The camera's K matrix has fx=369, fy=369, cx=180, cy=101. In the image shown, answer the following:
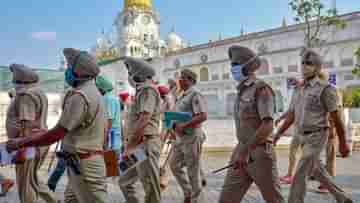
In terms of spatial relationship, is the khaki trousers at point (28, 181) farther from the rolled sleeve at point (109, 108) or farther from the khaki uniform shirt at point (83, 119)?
the rolled sleeve at point (109, 108)

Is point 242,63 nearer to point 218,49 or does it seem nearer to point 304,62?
point 304,62

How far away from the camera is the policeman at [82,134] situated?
9.12 ft

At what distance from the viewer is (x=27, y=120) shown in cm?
405

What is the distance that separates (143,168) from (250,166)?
130 centimetres

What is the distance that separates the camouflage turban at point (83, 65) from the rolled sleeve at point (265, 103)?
1.41 meters

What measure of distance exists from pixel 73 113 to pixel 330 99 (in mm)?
2737

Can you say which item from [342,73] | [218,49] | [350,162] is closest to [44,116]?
[350,162]

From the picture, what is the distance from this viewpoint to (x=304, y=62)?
4.36 metres

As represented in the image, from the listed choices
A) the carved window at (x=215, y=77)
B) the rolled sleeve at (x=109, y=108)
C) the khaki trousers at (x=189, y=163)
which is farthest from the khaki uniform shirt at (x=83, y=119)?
the carved window at (x=215, y=77)

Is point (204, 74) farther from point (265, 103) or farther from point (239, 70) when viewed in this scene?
point (265, 103)

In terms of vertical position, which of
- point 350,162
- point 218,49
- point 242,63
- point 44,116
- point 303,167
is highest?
point 218,49

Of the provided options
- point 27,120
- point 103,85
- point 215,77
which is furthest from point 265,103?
point 215,77

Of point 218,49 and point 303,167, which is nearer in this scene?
point 303,167

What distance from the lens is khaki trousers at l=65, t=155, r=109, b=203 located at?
2.91 meters
